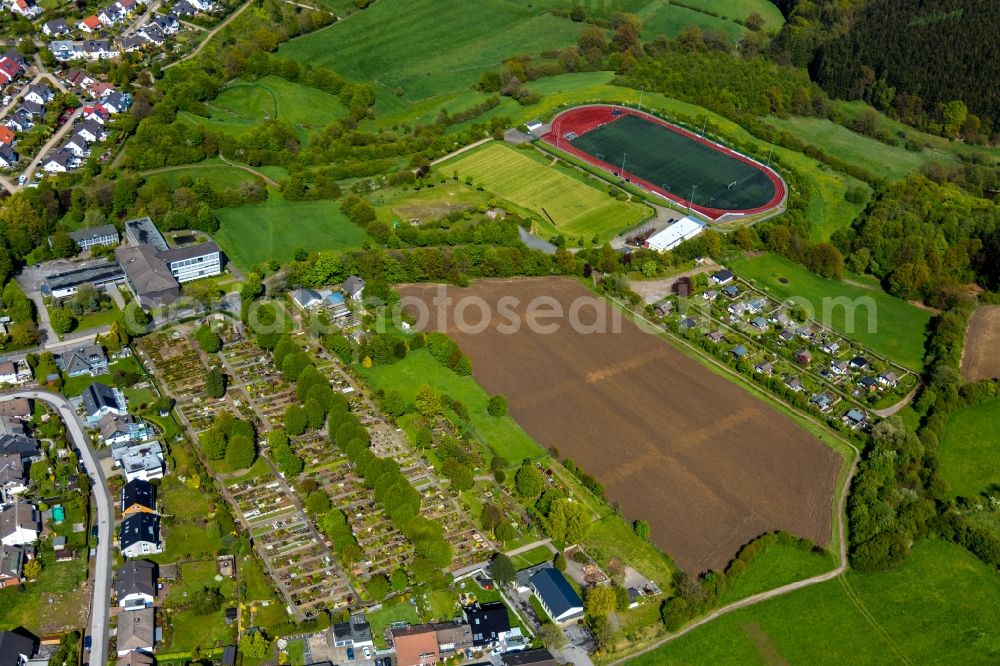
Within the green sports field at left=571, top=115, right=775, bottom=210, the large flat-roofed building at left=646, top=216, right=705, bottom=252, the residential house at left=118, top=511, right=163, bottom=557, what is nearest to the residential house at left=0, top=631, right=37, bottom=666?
the residential house at left=118, top=511, right=163, bottom=557

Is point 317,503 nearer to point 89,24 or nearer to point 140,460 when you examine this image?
point 140,460

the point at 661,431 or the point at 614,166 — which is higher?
the point at 614,166

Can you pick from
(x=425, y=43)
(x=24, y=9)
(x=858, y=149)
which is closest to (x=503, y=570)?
(x=858, y=149)

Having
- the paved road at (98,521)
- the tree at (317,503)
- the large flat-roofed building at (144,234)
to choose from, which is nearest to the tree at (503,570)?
the tree at (317,503)

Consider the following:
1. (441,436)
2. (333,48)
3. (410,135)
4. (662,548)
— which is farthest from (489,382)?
(333,48)

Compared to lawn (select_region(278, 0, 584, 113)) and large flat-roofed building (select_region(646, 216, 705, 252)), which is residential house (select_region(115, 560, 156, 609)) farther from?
lawn (select_region(278, 0, 584, 113))

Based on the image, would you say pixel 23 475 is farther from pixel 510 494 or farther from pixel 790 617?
pixel 790 617

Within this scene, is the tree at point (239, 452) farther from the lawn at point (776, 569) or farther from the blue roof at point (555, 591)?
the lawn at point (776, 569)
